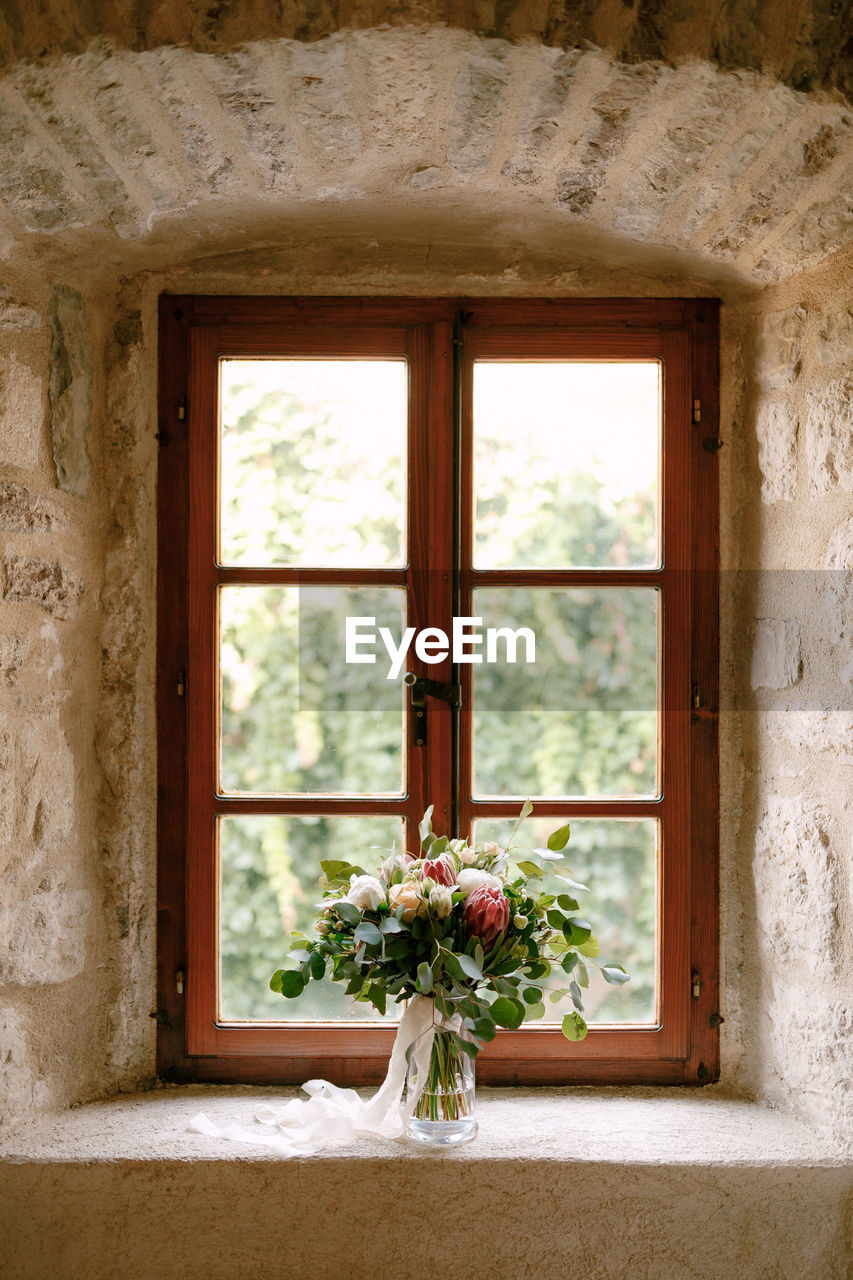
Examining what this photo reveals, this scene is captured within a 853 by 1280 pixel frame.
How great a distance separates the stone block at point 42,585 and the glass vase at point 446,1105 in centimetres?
96

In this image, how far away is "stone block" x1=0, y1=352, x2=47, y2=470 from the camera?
1.52 metres

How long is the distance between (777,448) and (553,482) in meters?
0.39

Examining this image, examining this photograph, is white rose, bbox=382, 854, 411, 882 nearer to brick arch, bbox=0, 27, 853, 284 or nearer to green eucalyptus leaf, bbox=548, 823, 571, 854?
green eucalyptus leaf, bbox=548, 823, 571, 854

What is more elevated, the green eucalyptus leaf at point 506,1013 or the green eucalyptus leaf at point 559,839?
the green eucalyptus leaf at point 559,839

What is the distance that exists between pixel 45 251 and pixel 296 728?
910mm

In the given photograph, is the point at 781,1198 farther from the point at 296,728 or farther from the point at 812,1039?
the point at 296,728

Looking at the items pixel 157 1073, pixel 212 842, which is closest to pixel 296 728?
pixel 212 842

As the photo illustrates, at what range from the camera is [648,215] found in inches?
59.6

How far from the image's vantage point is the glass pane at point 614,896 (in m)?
1.67

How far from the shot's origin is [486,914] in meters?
1.36

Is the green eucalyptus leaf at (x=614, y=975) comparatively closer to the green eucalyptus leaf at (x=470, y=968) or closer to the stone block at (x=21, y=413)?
the green eucalyptus leaf at (x=470, y=968)

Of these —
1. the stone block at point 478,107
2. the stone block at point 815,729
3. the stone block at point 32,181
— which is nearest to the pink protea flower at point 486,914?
the stone block at point 815,729

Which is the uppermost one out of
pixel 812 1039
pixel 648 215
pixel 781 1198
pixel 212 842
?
pixel 648 215

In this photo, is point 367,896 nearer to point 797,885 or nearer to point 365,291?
point 797,885
